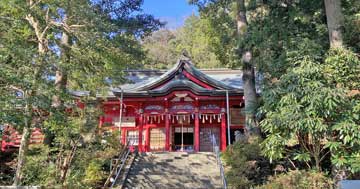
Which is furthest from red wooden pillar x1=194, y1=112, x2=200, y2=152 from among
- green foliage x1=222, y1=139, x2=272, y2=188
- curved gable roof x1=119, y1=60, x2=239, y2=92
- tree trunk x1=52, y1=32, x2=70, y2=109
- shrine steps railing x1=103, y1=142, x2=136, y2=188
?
tree trunk x1=52, y1=32, x2=70, y2=109

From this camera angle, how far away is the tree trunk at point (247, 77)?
1080 cm

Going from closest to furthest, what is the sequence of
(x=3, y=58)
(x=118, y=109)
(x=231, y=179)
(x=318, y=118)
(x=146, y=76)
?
(x=3, y=58), (x=318, y=118), (x=231, y=179), (x=118, y=109), (x=146, y=76)

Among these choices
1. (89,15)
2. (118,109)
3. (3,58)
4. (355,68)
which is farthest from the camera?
(118,109)

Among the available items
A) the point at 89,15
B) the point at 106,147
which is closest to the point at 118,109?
the point at 106,147

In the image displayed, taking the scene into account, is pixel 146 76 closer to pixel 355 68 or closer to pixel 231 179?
pixel 231 179

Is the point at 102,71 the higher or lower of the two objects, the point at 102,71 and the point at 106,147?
the higher

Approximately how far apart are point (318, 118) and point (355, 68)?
1751mm

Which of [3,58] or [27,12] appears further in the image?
[27,12]

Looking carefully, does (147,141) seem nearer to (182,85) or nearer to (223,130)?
(182,85)

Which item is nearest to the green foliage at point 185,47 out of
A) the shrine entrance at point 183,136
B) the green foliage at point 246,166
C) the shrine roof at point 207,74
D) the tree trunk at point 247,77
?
the shrine roof at point 207,74

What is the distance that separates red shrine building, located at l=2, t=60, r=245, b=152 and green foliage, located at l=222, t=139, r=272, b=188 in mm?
4728

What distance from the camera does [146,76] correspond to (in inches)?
793

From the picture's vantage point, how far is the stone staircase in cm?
962

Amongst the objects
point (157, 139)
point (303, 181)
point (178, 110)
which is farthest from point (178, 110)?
point (303, 181)
